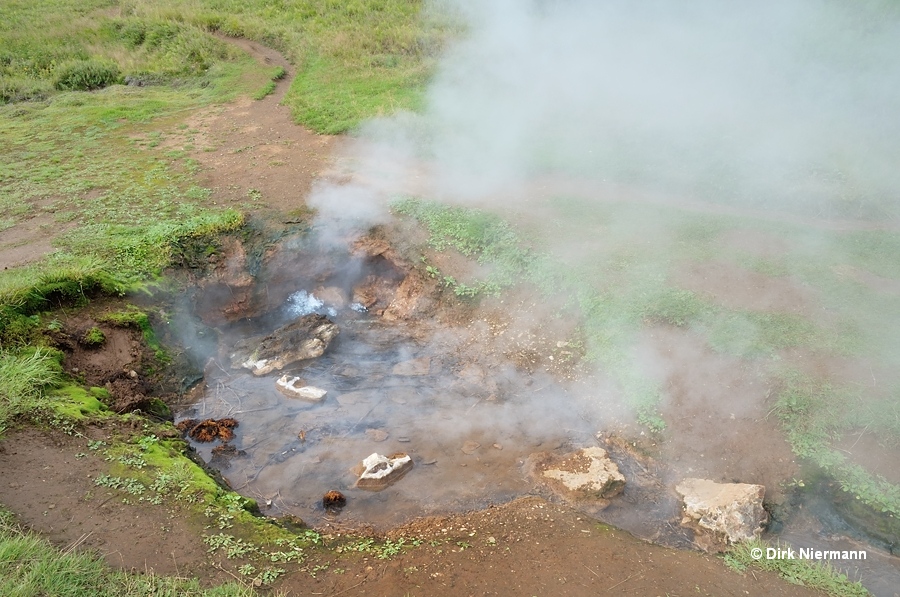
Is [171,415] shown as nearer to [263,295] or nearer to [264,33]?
[263,295]

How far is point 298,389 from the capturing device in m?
6.01

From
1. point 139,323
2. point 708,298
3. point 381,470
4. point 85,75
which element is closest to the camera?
point 381,470

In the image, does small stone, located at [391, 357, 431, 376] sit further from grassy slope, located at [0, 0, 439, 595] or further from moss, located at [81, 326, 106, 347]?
moss, located at [81, 326, 106, 347]

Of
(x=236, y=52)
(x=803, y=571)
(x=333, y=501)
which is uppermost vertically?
(x=236, y=52)

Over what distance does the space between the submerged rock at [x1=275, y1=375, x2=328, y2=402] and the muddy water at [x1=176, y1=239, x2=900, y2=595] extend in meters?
0.07

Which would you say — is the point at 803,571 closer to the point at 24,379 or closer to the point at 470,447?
the point at 470,447

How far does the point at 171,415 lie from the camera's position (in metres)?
5.61

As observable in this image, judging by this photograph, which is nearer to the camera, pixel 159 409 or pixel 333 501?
pixel 333 501

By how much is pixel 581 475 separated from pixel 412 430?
1.73 m

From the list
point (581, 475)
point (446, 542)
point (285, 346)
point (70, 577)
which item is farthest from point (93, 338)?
point (581, 475)

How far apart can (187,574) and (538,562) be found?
91.4 inches

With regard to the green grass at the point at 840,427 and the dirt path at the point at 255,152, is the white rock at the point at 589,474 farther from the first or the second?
the dirt path at the point at 255,152

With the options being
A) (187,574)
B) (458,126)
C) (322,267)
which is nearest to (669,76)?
(458,126)

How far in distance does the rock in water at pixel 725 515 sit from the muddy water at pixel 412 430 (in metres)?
0.15
